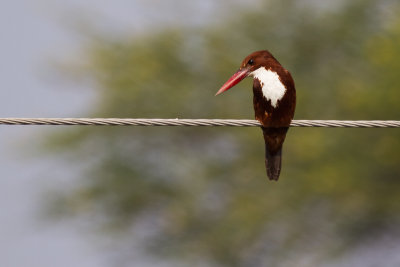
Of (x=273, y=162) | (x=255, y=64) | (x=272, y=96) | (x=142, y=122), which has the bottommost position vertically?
(x=273, y=162)

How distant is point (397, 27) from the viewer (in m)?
15.0

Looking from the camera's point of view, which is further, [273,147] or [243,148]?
[243,148]

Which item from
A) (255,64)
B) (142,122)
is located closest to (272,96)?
(255,64)

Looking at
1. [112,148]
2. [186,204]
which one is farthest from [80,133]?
[186,204]

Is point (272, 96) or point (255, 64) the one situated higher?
point (255, 64)

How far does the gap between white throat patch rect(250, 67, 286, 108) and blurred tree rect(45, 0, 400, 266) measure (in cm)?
985

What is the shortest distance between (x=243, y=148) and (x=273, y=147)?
1208 cm

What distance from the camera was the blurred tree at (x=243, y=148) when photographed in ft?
52.5

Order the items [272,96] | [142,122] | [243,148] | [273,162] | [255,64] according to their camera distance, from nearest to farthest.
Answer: [142,122], [272,96], [255,64], [273,162], [243,148]

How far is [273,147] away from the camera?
5.82m

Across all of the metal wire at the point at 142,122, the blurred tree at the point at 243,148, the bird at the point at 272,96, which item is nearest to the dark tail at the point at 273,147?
the bird at the point at 272,96

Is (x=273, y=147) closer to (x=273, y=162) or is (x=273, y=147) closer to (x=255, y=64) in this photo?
(x=273, y=162)

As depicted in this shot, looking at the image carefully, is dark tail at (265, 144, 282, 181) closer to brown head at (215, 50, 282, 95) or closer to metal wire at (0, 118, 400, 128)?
brown head at (215, 50, 282, 95)

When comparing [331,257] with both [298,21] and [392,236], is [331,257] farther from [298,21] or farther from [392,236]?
[298,21]
